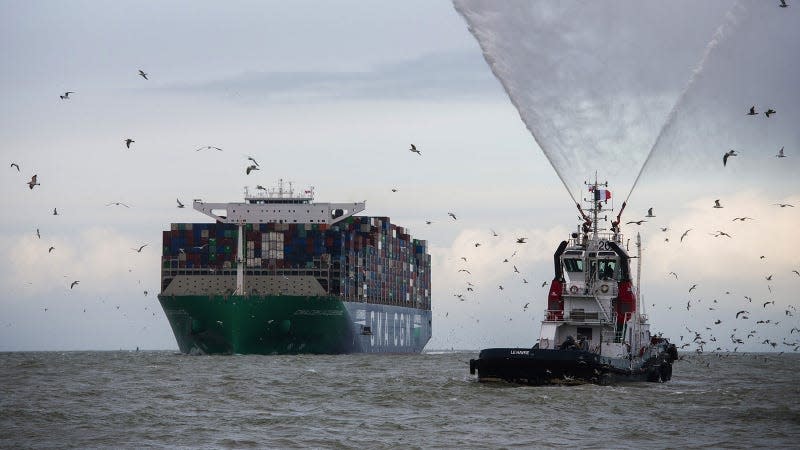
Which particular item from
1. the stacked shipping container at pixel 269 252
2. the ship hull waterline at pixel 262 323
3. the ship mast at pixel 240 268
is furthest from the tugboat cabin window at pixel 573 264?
the stacked shipping container at pixel 269 252

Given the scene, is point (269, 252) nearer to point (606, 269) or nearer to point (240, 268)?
point (240, 268)

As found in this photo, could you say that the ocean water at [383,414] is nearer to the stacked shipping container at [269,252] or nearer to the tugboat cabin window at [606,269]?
the tugboat cabin window at [606,269]

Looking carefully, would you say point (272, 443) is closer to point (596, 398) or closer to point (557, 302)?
point (596, 398)

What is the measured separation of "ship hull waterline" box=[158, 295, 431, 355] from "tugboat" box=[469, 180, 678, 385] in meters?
54.1

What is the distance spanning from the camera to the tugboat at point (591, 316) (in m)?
56.6

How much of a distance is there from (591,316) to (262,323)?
57.0 metres

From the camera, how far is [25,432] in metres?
40.5

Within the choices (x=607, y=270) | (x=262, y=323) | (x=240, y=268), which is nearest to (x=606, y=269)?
(x=607, y=270)

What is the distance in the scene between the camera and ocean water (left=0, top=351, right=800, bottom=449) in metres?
39.0

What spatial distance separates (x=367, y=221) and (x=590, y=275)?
240 ft

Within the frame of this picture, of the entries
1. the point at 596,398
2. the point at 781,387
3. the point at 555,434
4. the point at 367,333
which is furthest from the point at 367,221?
the point at 555,434

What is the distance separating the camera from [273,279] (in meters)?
116

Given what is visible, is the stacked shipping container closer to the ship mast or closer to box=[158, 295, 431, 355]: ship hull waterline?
the ship mast

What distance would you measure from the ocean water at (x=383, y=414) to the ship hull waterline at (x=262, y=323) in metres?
41.4
